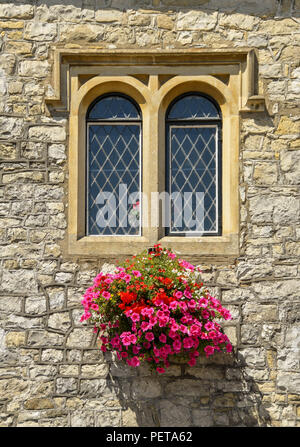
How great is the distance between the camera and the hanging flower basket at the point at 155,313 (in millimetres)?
4133

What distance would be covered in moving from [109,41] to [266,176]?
7.17ft

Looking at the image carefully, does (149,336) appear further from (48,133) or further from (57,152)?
(48,133)

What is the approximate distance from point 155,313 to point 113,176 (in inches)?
64.7

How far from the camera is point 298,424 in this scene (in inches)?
179

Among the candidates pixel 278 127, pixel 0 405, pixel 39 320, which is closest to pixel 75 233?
pixel 39 320

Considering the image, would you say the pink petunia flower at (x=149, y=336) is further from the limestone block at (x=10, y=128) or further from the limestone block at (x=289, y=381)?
the limestone block at (x=10, y=128)

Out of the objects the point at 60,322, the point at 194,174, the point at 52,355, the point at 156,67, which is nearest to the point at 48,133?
the point at 156,67

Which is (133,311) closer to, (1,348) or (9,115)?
(1,348)

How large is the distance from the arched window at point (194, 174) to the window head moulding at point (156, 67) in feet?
1.25

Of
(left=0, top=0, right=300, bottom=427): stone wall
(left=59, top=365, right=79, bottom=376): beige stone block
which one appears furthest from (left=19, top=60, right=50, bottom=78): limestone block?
(left=59, top=365, right=79, bottom=376): beige stone block

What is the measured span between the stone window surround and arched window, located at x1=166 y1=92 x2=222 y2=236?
0.35ft

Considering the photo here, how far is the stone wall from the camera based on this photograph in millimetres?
4566

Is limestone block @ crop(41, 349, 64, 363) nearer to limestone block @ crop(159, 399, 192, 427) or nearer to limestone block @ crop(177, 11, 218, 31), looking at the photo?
limestone block @ crop(159, 399, 192, 427)

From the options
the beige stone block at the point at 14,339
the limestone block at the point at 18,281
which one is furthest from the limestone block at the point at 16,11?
the beige stone block at the point at 14,339
